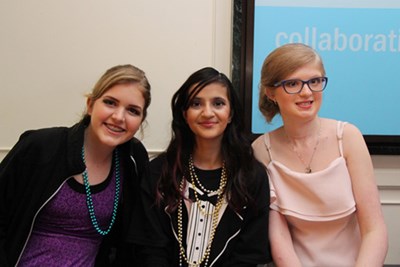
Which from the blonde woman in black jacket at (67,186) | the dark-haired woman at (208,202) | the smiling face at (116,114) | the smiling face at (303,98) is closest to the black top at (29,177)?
the blonde woman in black jacket at (67,186)

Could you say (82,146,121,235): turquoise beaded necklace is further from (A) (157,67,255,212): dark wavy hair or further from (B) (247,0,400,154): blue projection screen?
(B) (247,0,400,154): blue projection screen

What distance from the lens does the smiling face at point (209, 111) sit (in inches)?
49.9

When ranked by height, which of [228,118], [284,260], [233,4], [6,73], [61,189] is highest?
[233,4]

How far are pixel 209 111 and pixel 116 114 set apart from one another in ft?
1.04

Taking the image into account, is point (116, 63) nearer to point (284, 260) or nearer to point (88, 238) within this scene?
point (88, 238)

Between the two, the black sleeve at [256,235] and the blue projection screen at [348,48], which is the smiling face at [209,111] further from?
the blue projection screen at [348,48]

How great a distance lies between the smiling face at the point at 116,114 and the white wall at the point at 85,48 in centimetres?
48

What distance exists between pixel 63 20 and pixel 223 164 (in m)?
1.01

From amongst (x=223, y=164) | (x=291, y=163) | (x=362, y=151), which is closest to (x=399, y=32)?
(x=362, y=151)

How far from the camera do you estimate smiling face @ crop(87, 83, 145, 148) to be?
1218mm

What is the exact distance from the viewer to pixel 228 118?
131cm

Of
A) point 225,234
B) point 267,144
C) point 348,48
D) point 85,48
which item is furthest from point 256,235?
point 85,48

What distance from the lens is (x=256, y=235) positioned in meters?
1.25

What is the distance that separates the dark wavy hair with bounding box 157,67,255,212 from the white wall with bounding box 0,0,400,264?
40cm
